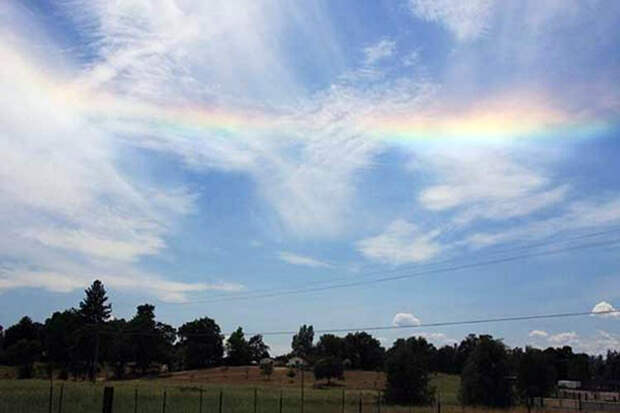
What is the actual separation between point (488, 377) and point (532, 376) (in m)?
12.1

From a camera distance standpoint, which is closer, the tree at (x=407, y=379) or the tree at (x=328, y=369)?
the tree at (x=407, y=379)

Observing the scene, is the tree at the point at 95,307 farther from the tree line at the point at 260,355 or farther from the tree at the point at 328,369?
the tree at the point at 328,369

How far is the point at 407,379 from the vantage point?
65.2 metres

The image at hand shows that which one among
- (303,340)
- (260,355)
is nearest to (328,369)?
(260,355)

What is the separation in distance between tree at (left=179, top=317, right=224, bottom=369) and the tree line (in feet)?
0.72

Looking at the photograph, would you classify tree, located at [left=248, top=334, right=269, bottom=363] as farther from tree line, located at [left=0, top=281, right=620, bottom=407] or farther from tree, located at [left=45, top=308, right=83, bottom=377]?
tree, located at [left=45, top=308, right=83, bottom=377]

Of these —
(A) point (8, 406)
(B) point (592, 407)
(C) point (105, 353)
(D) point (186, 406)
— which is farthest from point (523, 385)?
(C) point (105, 353)

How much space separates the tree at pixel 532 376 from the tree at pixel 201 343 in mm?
85473

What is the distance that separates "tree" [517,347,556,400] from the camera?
2778 inches

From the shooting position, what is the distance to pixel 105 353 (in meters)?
122

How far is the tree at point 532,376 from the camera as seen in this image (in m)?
70.6

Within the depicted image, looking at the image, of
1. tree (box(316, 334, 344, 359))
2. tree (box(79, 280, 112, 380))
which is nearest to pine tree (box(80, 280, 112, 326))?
tree (box(79, 280, 112, 380))

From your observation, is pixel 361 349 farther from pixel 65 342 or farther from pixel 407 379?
pixel 407 379

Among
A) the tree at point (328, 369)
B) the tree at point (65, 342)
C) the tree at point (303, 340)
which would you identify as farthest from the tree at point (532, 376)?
the tree at point (303, 340)
